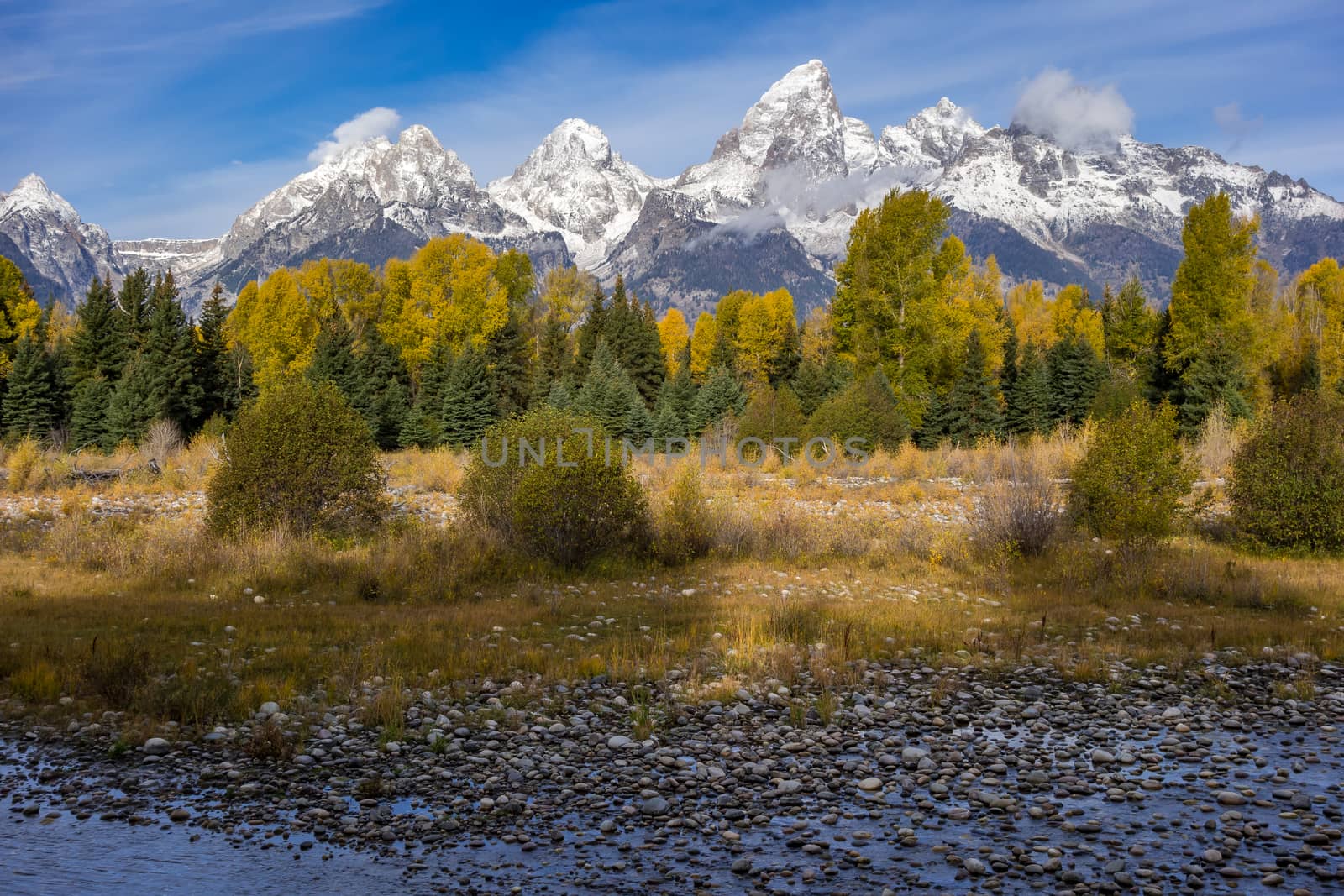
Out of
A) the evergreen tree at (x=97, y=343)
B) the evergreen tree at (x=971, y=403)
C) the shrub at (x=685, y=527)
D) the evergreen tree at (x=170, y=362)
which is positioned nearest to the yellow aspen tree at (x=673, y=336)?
the evergreen tree at (x=971, y=403)

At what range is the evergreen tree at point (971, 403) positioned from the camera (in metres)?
43.0

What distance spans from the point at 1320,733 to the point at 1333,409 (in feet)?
38.9

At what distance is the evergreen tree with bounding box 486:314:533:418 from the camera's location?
2063 inches

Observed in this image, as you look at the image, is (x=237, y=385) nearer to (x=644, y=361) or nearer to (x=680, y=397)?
(x=644, y=361)

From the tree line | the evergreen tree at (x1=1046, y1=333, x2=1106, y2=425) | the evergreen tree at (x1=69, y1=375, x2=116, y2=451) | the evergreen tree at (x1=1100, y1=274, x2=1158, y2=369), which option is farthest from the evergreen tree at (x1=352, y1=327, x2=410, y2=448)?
the evergreen tree at (x1=1100, y1=274, x2=1158, y2=369)

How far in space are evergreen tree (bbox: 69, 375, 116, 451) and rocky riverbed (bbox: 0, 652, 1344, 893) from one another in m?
40.8

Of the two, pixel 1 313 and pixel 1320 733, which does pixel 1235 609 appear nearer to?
pixel 1320 733

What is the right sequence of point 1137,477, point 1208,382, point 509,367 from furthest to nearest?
point 509,367, point 1208,382, point 1137,477

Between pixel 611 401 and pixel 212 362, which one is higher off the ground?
pixel 212 362

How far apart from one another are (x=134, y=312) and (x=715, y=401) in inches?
1123

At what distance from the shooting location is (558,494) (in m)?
14.6

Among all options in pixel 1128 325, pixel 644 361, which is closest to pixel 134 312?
pixel 644 361

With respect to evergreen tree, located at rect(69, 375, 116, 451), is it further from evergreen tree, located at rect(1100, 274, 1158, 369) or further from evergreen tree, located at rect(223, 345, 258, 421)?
evergreen tree, located at rect(1100, 274, 1158, 369)

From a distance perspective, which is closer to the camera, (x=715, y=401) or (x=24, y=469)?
(x=24, y=469)
